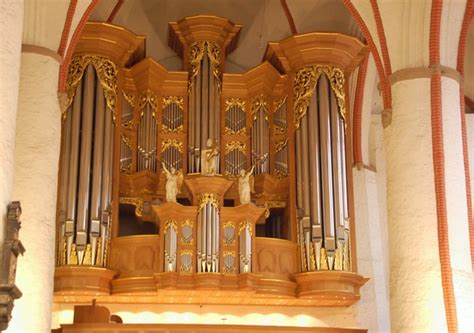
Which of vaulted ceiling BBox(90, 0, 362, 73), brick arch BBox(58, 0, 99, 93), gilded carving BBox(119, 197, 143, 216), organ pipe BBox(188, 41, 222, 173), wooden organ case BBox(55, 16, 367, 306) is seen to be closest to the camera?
brick arch BBox(58, 0, 99, 93)

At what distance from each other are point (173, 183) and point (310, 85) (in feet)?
9.85

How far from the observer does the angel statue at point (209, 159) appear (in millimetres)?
14750

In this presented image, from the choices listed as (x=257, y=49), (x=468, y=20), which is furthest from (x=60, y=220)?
(x=468, y=20)

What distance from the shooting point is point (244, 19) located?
58.3ft

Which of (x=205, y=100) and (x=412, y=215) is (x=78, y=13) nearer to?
(x=205, y=100)

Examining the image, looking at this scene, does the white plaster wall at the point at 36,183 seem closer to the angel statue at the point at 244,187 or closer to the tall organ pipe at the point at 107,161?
the tall organ pipe at the point at 107,161

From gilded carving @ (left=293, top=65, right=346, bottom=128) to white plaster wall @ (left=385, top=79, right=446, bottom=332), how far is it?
2873 millimetres

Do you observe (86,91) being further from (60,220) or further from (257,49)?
(257,49)

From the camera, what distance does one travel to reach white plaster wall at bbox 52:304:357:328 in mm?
15273

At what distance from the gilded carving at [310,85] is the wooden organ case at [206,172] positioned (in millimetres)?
19

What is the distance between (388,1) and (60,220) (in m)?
5.90

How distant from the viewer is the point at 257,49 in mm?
17609

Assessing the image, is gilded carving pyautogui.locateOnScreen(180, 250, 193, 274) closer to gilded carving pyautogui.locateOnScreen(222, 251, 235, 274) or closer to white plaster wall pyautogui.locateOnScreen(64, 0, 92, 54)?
gilded carving pyautogui.locateOnScreen(222, 251, 235, 274)

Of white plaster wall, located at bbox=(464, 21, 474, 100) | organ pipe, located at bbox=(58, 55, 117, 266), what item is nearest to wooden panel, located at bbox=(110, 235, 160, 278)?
organ pipe, located at bbox=(58, 55, 117, 266)
